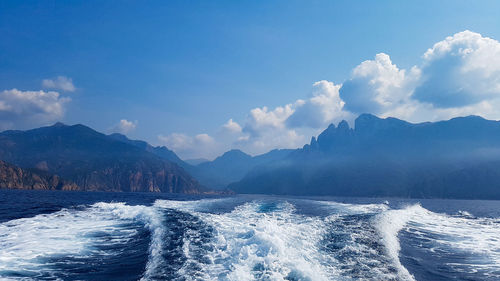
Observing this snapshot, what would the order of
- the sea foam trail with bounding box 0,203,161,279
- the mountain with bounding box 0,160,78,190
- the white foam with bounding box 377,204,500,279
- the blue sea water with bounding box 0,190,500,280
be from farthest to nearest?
1. the mountain with bounding box 0,160,78,190
2. the white foam with bounding box 377,204,500,279
3. the sea foam trail with bounding box 0,203,161,279
4. the blue sea water with bounding box 0,190,500,280

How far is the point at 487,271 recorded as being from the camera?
18.6 meters

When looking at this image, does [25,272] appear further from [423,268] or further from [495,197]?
[495,197]

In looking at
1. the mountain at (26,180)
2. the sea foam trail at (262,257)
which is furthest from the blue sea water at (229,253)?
the mountain at (26,180)

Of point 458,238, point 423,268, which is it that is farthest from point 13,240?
point 458,238

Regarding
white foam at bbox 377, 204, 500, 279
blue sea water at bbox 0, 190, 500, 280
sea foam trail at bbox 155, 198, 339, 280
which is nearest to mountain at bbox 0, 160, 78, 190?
blue sea water at bbox 0, 190, 500, 280

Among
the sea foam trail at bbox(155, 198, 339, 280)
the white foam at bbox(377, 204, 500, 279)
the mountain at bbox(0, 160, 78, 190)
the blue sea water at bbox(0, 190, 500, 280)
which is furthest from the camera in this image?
the mountain at bbox(0, 160, 78, 190)

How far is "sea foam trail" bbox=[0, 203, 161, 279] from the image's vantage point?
16.1 m

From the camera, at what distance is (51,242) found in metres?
22.0

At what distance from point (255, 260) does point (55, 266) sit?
1186 cm

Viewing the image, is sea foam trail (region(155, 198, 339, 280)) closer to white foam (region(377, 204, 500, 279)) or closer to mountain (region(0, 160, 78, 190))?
white foam (region(377, 204, 500, 279))

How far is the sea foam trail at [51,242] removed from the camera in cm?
1606

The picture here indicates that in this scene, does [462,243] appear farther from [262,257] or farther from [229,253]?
[229,253]

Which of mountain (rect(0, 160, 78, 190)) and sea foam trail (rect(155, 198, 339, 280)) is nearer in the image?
sea foam trail (rect(155, 198, 339, 280))

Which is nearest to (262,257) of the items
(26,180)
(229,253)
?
(229,253)
